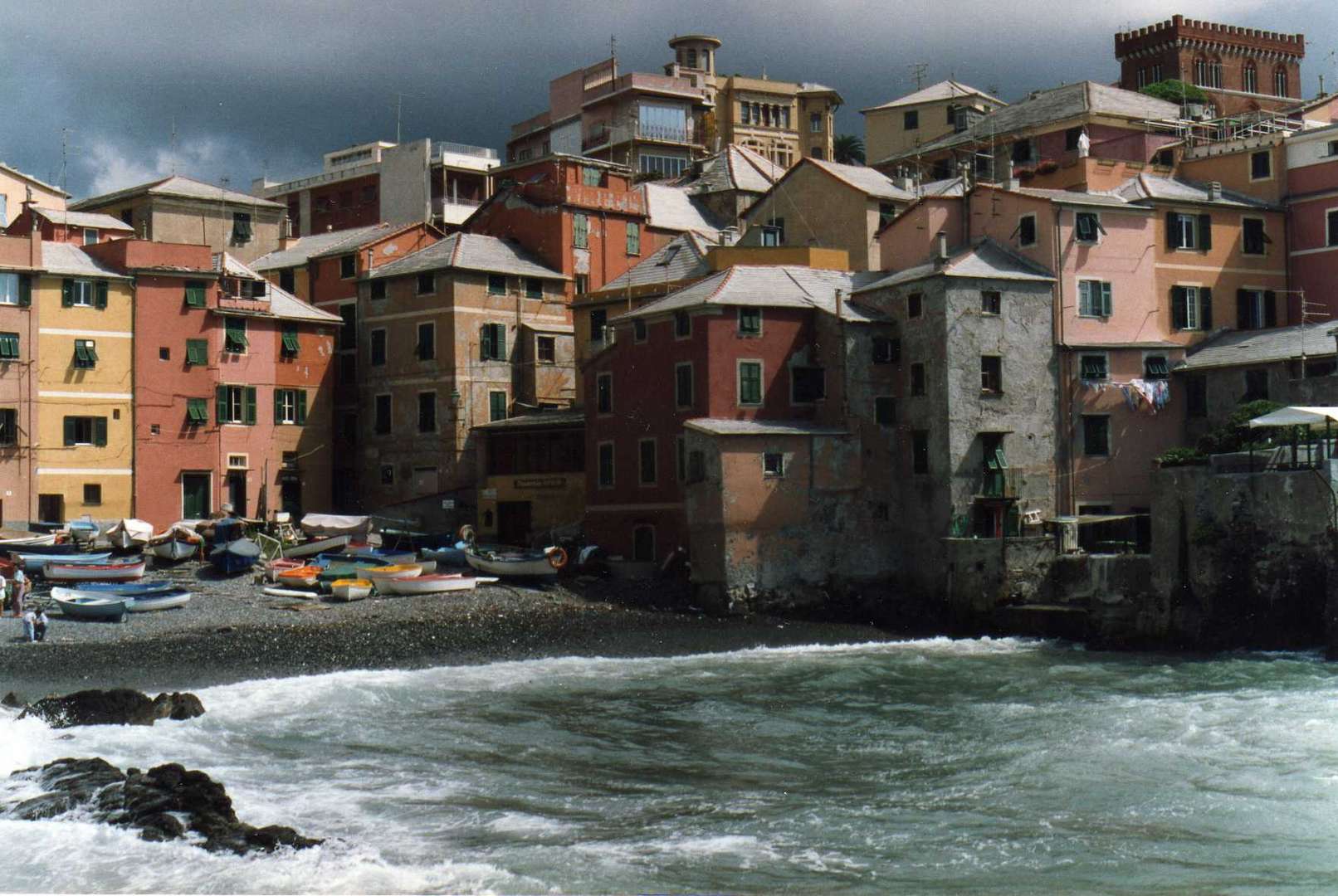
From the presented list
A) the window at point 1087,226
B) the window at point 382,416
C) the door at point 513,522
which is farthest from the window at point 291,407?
the window at point 1087,226

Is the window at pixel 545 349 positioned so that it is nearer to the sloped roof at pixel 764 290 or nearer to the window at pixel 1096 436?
the sloped roof at pixel 764 290

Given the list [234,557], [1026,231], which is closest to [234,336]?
[234,557]

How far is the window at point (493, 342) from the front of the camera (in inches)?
2657

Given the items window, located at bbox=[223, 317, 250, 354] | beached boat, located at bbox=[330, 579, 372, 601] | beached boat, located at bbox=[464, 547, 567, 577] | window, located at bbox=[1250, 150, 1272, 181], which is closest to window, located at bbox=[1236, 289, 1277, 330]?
window, located at bbox=[1250, 150, 1272, 181]

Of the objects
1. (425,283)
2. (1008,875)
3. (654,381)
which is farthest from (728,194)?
(1008,875)

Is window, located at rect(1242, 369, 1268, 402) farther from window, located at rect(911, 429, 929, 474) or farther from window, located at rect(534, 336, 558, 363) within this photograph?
window, located at rect(534, 336, 558, 363)

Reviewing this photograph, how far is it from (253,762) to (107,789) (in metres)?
4.48

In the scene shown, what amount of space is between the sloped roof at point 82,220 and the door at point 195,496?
1740 centimetres

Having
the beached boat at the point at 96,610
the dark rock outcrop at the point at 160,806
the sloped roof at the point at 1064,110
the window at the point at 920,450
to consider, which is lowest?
the dark rock outcrop at the point at 160,806

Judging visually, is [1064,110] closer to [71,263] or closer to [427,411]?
[427,411]

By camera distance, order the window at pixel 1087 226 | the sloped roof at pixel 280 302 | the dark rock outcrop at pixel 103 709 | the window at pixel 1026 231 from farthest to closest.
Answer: the sloped roof at pixel 280 302 < the window at pixel 1026 231 < the window at pixel 1087 226 < the dark rock outcrop at pixel 103 709

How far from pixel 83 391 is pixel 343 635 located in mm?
20987

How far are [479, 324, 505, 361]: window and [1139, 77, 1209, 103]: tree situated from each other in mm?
43078

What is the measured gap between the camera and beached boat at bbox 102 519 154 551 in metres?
54.7
